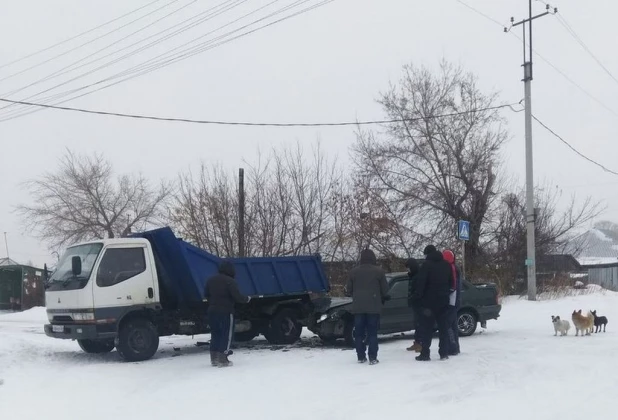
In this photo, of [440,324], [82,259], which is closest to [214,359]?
[82,259]

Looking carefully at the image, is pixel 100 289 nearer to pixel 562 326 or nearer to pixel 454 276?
pixel 454 276

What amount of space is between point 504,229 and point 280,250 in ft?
32.1

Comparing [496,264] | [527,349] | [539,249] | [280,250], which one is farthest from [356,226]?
[527,349]

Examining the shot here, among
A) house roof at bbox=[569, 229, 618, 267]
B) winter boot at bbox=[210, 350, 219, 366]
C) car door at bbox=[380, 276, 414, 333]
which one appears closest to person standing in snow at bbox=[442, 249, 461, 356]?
car door at bbox=[380, 276, 414, 333]

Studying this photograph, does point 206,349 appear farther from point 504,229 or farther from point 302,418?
point 504,229

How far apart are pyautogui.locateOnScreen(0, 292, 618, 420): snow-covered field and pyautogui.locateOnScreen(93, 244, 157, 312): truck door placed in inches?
46.4

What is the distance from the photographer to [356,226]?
2912 cm

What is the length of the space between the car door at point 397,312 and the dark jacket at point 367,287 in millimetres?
3115

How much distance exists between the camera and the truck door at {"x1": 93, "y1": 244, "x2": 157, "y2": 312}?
12.9m

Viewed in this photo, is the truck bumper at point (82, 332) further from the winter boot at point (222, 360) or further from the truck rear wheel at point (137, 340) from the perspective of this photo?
the winter boot at point (222, 360)

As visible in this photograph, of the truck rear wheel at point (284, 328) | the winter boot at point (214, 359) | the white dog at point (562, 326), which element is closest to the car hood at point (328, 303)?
the truck rear wheel at point (284, 328)

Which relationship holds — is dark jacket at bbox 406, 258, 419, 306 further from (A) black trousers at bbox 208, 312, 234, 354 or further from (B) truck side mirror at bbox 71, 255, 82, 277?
(B) truck side mirror at bbox 71, 255, 82, 277

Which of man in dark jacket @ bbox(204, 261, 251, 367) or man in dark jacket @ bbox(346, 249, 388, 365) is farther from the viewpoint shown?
man in dark jacket @ bbox(204, 261, 251, 367)

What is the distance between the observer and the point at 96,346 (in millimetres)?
14320
